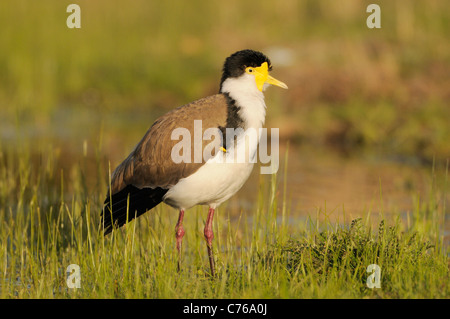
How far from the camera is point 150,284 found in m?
5.63

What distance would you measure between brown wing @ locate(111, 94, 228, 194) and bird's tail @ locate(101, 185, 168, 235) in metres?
0.05

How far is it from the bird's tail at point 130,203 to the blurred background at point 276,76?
11.9 feet

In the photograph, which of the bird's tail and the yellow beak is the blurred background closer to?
the yellow beak

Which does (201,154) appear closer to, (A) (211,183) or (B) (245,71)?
(A) (211,183)

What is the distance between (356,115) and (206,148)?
358 inches

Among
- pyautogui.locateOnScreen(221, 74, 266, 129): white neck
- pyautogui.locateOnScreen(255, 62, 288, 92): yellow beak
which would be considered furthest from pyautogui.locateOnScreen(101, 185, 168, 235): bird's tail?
pyautogui.locateOnScreen(255, 62, 288, 92): yellow beak

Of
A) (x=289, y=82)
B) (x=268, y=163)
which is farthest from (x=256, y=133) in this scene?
(x=289, y=82)

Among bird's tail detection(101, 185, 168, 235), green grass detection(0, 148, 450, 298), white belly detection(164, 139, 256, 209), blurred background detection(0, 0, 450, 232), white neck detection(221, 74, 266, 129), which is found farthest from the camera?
blurred background detection(0, 0, 450, 232)

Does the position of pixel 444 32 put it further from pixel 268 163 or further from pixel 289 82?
pixel 268 163

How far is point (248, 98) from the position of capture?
6.25 metres

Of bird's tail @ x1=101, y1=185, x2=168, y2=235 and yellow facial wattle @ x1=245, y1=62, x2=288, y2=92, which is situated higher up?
yellow facial wattle @ x1=245, y1=62, x2=288, y2=92

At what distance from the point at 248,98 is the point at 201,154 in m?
0.62

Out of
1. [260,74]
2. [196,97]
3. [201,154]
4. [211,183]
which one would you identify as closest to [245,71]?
[260,74]

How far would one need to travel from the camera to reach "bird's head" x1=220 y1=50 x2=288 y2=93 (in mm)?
6402
